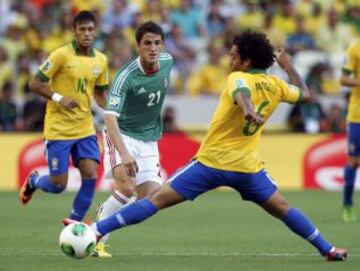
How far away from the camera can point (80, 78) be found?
13266 millimetres

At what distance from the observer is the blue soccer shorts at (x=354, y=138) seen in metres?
15.8

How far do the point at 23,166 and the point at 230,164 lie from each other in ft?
37.5

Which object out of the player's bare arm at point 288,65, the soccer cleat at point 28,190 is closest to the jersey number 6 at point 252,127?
the player's bare arm at point 288,65

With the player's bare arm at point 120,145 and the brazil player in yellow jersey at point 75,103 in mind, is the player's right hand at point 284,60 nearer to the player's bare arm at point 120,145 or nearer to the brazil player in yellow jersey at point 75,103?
the player's bare arm at point 120,145

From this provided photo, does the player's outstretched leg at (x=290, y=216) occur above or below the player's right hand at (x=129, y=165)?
below

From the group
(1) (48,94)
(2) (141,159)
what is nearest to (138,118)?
(2) (141,159)

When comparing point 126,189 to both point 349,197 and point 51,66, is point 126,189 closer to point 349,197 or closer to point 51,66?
point 51,66

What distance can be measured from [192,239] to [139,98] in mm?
2311

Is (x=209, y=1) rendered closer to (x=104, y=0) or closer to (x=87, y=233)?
(x=104, y=0)

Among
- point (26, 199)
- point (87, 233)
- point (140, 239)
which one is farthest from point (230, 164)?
point (26, 199)

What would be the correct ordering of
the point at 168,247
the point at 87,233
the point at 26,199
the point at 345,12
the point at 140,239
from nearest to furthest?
the point at 87,233
the point at 168,247
the point at 140,239
the point at 26,199
the point at 345,12

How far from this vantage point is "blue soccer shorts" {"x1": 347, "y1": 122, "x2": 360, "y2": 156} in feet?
51.8

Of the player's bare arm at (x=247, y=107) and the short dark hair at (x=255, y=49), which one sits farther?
the short dark hair at (x=255, y=49)

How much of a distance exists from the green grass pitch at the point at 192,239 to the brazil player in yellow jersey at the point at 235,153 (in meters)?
0.52
